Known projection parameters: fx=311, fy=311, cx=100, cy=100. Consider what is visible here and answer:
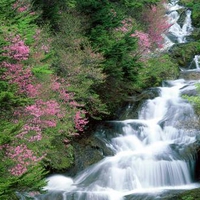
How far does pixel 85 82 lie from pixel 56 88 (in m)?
1.93

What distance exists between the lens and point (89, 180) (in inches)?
466

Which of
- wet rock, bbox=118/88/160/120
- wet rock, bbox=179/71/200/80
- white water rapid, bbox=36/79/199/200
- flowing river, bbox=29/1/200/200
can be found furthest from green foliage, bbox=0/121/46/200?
wet rock, bbox=179/71/200/80

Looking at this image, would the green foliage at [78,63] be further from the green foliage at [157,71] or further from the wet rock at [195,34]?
the wet rock at [195,34]

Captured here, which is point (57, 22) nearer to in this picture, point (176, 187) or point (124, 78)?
point (124, 78)

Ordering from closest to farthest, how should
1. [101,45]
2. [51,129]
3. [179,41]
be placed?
1. [51,129]
2. [101,45]
3. [179,41]

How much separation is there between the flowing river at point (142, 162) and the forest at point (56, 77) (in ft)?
3.50

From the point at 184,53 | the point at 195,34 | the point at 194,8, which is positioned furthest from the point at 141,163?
the point at 194,8

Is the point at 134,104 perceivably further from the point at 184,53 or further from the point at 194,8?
the point at 194,8

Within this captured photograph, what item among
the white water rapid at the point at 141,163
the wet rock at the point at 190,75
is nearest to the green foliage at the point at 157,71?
the wet rock at the point at 190,75

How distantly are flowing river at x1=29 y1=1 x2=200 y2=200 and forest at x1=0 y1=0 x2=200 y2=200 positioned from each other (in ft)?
3.50

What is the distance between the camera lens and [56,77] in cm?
1195

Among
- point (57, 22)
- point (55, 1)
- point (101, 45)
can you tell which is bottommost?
point (101, 45)

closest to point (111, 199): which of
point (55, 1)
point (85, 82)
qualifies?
point (85, 82)

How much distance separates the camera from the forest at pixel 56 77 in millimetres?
7652
